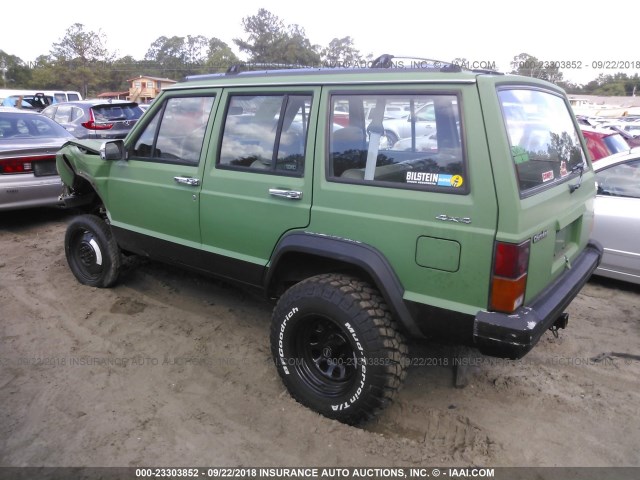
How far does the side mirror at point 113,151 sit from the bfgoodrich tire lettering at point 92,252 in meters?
0.84

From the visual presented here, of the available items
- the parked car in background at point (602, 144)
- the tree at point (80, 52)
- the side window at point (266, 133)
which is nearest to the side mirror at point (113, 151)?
the side window at point (266, 133)

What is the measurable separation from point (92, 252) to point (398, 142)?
3272 millimetres

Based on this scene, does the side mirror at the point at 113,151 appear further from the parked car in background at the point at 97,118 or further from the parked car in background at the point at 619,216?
the parked car in background at the point at 97,118

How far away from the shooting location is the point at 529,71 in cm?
504

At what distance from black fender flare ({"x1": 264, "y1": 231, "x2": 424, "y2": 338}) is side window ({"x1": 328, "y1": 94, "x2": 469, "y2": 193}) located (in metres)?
0.36

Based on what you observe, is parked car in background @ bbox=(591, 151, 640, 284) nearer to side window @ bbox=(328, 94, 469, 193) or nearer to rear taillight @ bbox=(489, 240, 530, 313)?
rear taillight @ bbox=(489, 240, 530, 313)

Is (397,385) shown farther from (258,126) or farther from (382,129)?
(258,126)

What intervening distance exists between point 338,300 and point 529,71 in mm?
3787

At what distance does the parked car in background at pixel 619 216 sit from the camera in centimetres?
451

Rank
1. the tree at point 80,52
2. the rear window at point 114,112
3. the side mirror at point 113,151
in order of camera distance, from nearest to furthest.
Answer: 1. the side mirror at point 113,151
2. the rear window at point 114,112
3. the tree at point 80,52

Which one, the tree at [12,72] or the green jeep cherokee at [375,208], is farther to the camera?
the tree at [12,72]

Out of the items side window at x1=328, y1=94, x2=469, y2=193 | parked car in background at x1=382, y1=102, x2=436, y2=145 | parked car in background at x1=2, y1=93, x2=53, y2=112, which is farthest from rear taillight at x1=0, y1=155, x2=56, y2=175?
parked car in background at x1=2, y1=93, x2=53, y2=112

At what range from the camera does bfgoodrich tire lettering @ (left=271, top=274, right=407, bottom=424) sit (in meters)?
2.59

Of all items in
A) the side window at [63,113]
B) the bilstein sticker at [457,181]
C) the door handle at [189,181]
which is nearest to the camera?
the bilstein sticker at [457,181]
